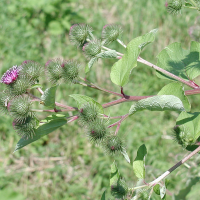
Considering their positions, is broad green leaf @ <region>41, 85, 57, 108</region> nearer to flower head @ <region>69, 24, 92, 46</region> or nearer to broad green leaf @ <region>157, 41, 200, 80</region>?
flower head @ <region>69, 24, 92, 46</region>

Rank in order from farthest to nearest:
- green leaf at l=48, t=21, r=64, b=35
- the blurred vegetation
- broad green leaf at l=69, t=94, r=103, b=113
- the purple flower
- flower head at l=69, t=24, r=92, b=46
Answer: green leaf at l=48, t=21, r=64, b=35 < the blurred vegetation < flower head at l=69, t=24, r=92, b=46 < the purple flower < broad green leaf at l=69, t=94, r=103, b=113

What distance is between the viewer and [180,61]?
1.56 metres

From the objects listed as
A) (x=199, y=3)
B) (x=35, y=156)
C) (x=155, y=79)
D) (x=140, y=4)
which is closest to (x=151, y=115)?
(x=155, y=79)

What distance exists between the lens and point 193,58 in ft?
5.02

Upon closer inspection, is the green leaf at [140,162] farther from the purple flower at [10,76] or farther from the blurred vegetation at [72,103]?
the blurred vegetation at [72,103]

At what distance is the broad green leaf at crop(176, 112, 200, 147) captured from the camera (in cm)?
127

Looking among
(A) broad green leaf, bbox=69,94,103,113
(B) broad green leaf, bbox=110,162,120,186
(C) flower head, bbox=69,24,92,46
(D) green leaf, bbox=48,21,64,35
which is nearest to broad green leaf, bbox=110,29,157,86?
(A) broad green leaf, bbox=69,94,103,113

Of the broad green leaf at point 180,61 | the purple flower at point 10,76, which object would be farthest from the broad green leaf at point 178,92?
the purple flower at point 10,76

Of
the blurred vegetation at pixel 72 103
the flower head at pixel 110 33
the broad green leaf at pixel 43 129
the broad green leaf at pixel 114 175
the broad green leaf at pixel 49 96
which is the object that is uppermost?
the flower head at pixel 110 33

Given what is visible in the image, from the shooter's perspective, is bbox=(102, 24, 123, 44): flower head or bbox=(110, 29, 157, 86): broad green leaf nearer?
bbox=(110, 29, 157, 86): broad green leaf

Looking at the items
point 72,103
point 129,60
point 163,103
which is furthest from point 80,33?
point 72,103

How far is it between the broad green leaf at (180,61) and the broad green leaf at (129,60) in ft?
0.61

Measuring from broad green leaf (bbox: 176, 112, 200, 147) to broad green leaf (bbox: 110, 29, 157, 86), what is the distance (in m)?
0.32

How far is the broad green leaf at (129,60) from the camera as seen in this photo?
4.19 ft
